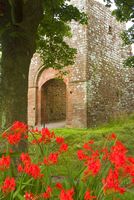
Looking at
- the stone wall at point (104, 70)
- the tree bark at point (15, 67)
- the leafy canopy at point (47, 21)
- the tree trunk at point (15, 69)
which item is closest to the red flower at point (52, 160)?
the tree trunk at point (15, 69)

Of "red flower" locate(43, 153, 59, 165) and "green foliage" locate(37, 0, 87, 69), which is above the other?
"green foliage" locate(37, 0, 87, 69)

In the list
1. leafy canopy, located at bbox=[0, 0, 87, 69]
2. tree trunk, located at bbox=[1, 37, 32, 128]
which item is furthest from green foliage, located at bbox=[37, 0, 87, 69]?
tree trunk, located at bbox=[1, 37, 32, 128]

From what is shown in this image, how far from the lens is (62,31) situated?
1109cm

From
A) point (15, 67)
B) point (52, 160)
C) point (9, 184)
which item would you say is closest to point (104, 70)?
point (15, 67)

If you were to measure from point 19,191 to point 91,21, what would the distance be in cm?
1676

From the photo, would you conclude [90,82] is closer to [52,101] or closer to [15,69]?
[52,101]

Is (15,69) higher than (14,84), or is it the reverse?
(15,69)

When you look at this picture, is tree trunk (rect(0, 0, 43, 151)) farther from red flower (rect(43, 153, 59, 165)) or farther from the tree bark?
red flower (rect(43, 153, 59, 165))

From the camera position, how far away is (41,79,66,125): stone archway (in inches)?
805

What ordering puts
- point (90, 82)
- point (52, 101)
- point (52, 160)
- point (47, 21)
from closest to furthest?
point (52, 160) < point (47, 21) < point (90, 82) < point (52, 101)

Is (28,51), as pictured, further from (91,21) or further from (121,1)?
(91,21)

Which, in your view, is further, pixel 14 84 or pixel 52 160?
pixel 14 84

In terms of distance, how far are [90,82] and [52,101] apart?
184 inches

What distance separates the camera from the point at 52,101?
21.8m
